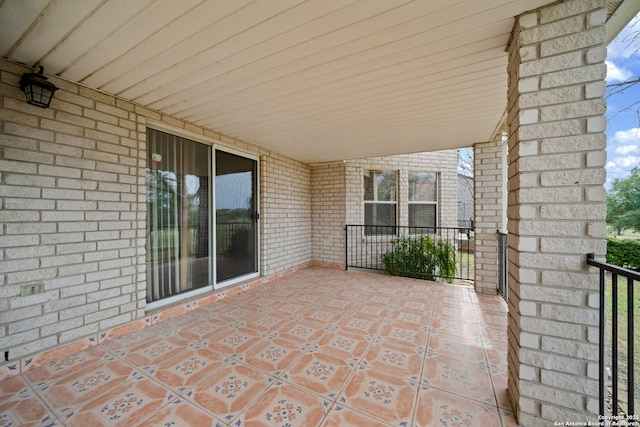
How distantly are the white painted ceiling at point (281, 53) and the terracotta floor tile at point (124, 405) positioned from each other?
2.26 metres

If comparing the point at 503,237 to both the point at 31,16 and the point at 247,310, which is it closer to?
the point at 247,310

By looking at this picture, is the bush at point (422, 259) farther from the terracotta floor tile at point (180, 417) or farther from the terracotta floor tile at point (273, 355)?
the terracotta floor tile at point (180, 417)

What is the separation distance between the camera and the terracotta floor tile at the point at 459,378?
161cm

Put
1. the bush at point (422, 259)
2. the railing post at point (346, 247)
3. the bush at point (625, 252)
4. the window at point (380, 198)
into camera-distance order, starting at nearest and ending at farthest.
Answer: the bush at point (625, 252)
the bush at point (422, 259)
the railing post at point (346, 247)
the window at point (380, 198)

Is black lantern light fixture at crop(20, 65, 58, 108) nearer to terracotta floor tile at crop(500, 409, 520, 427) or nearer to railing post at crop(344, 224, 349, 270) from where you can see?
terracotta floor tile at crop(500, 409, 520, 427)

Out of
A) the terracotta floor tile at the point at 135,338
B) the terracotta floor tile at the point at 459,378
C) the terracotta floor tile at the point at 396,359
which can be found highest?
the terracotta floor tile at the point at 396,359

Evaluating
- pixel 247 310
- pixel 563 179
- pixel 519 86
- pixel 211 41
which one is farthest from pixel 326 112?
pixel 247 310

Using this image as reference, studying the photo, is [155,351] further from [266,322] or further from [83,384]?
[266,322]

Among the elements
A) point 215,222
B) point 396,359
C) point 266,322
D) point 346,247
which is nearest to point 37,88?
point 215,222

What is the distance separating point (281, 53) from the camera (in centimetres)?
170

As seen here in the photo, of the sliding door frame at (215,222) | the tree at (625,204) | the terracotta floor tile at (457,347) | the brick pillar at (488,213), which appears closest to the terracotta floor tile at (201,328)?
the sliding door frame at (215,222)

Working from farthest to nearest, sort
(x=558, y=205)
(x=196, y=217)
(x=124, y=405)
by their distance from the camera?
(x=196, y=217) → (x=124, y=405) → (x=558, y=205)

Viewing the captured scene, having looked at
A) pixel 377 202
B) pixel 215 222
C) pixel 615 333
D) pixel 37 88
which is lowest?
pixel 615 333

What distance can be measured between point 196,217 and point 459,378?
10.3 feet
